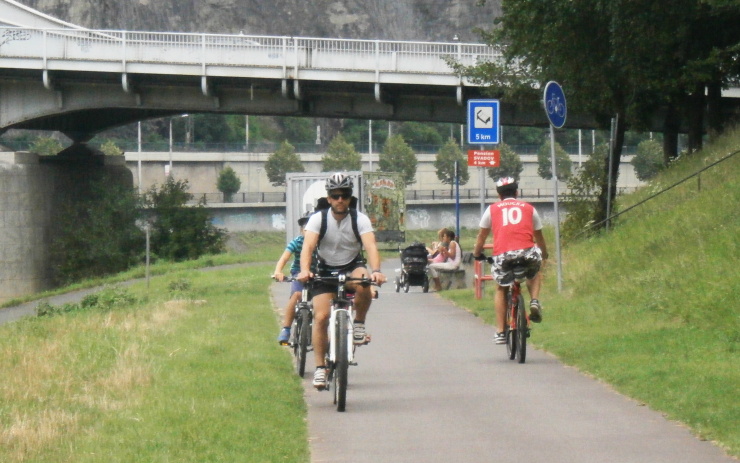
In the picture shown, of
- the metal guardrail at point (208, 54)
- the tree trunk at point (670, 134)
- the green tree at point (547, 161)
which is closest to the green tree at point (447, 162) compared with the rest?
the green tree at point (547, 161)

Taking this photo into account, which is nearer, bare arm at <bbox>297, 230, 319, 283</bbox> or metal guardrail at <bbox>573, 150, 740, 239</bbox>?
bare arm at <bbox>297, 230, 319, 283</bbox>

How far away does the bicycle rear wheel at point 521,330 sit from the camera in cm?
1162

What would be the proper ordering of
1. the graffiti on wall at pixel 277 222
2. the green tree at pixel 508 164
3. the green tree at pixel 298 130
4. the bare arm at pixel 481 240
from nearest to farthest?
the bare arm at pixel 481 240
the graffiti on wall at pixel 277 222
the green tree at pixel 508 164
the green tree at pixel 298 130

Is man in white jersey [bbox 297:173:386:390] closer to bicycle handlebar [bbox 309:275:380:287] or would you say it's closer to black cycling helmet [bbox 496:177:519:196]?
bicycle handlebar [bbox 309:275:380:287]

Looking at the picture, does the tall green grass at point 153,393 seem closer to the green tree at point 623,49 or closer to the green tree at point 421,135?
the green tree at point 623,49

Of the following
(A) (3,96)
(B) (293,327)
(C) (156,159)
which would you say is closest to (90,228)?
(A) (3,96)

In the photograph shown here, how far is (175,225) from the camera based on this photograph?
193 ft

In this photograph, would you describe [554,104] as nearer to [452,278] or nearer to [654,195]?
[654,195]

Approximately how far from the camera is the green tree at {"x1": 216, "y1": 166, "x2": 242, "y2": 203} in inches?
3996

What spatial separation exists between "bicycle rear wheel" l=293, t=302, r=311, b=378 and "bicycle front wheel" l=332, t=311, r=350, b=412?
183 cm

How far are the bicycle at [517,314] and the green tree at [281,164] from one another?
296 ft

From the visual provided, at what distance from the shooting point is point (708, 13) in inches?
952

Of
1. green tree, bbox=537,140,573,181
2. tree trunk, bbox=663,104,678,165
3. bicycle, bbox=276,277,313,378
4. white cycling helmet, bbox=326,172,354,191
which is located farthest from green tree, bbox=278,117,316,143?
white cycling helmet, bbox=326,172,354,191

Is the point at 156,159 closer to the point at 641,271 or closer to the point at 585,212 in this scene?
the point at 585,212
